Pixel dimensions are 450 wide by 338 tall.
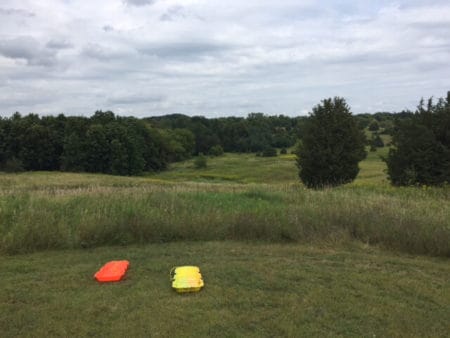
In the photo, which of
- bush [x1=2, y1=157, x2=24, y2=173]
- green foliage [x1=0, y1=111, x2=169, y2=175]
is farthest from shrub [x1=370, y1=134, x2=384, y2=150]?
bush [x1=2, y1=157, x2=24, y2=173]

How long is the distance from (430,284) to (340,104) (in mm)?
20149

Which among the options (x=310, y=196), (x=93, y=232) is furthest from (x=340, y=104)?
(x=93, y=232)

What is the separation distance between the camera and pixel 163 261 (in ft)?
17.7

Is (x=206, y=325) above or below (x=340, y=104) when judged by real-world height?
below

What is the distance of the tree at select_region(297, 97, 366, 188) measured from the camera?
22.2 metres

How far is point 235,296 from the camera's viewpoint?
4.23 meters

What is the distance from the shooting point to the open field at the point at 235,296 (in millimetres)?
3574

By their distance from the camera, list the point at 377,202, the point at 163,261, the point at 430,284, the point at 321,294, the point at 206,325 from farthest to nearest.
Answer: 1. the point at 377,202
2. the point at 163,261
3. the point at 430,284
4. the point at 321,294
5. the point at 206,325

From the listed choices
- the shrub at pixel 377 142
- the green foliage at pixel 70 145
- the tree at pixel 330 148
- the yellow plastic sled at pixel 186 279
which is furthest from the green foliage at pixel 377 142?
the yellow plastic sled at pixel 186 279

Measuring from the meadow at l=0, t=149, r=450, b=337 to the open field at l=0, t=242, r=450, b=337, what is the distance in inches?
0.6

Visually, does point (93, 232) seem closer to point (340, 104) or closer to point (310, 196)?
point (310, 196)

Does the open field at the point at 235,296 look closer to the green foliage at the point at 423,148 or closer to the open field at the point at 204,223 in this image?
the open field at the point at 204,223

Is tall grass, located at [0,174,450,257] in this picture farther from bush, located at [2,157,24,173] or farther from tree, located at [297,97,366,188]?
bush, located at [2,157,24,173]

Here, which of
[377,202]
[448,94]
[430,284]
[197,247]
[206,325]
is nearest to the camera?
[206,325]
